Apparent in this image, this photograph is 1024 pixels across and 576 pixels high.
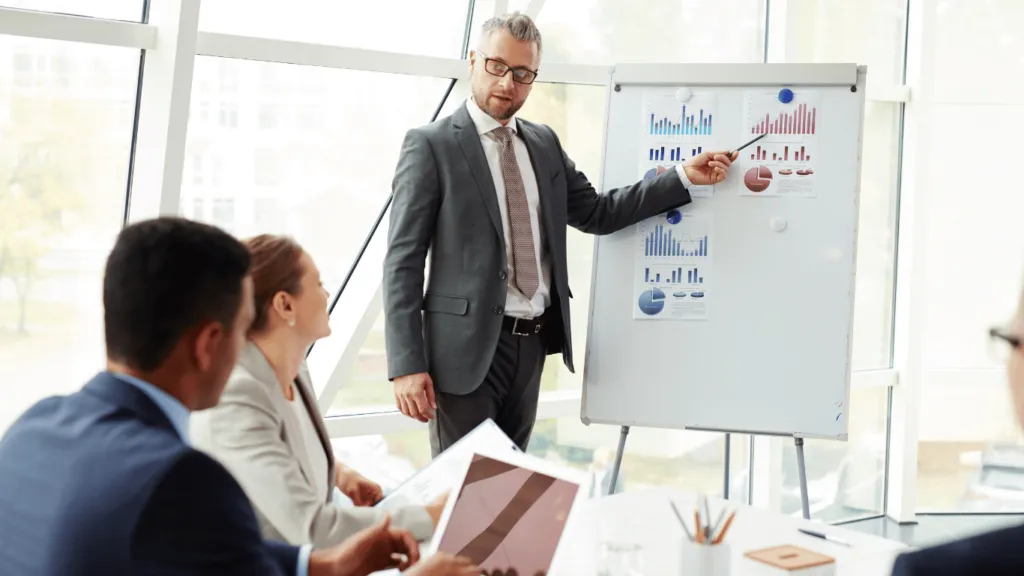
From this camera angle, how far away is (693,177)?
3691 millimetres

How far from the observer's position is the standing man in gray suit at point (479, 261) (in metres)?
3.26

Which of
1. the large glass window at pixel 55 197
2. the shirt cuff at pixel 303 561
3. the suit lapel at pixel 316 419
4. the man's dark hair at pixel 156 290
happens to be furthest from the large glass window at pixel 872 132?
the man's dark hair at pixel 156 290

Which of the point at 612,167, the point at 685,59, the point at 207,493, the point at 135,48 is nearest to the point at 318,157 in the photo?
the point at 135,48

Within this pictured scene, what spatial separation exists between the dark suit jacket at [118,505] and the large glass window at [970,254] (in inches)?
191

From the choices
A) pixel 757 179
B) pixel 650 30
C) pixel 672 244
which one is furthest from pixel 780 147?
pixel 650 30

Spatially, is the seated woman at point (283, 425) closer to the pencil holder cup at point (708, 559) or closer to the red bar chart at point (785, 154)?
the pencil holder cup at point (708, 559)

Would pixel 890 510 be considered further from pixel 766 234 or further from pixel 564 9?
pixel 564 9

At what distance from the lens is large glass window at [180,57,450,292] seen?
4.07m

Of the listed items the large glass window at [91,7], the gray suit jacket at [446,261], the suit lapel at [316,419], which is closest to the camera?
the suit lapel at [316,419]

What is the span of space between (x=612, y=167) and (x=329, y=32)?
51.7 inches

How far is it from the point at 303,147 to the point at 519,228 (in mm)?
1402

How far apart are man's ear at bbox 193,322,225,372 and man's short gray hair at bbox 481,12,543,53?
2021 millimetres

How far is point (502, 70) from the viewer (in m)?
3.29

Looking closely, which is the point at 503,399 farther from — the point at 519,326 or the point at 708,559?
the point at 708,559
